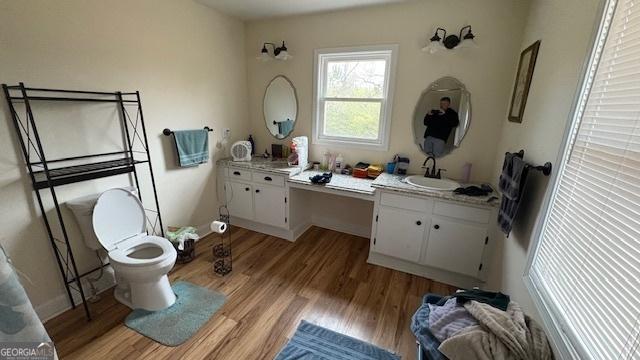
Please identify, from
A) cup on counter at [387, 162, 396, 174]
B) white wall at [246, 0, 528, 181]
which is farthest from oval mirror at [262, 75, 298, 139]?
cup on counter at [387, 162, 396, 174]

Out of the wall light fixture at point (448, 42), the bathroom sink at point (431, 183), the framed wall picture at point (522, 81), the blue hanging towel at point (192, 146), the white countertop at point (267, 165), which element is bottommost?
the bathroom sink at point (431, 183)

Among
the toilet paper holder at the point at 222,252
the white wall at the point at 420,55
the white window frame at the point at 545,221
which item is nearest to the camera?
the white window frame at the point at 545,221

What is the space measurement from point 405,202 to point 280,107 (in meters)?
1.90

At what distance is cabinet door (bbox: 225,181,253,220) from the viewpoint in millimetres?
3045

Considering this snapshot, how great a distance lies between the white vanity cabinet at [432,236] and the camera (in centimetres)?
211

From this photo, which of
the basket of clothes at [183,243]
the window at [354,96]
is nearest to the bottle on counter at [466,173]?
the window at [354,96]

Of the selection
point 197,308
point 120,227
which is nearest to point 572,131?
point 197,308

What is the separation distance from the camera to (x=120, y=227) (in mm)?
2004

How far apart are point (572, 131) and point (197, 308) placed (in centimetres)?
250

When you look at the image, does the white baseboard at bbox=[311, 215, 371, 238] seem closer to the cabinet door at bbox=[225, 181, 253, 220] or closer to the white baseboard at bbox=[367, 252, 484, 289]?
the white baseboard at bbox=[367, 252, 484, 289]

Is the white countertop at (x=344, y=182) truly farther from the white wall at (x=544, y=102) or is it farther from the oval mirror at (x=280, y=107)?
the white wall at (x=544, y=102)

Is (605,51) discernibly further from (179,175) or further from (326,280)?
(179,175)

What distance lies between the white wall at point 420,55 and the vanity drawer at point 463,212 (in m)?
0.59

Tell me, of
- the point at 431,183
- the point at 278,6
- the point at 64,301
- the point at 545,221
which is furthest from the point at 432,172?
the point at 64,301
